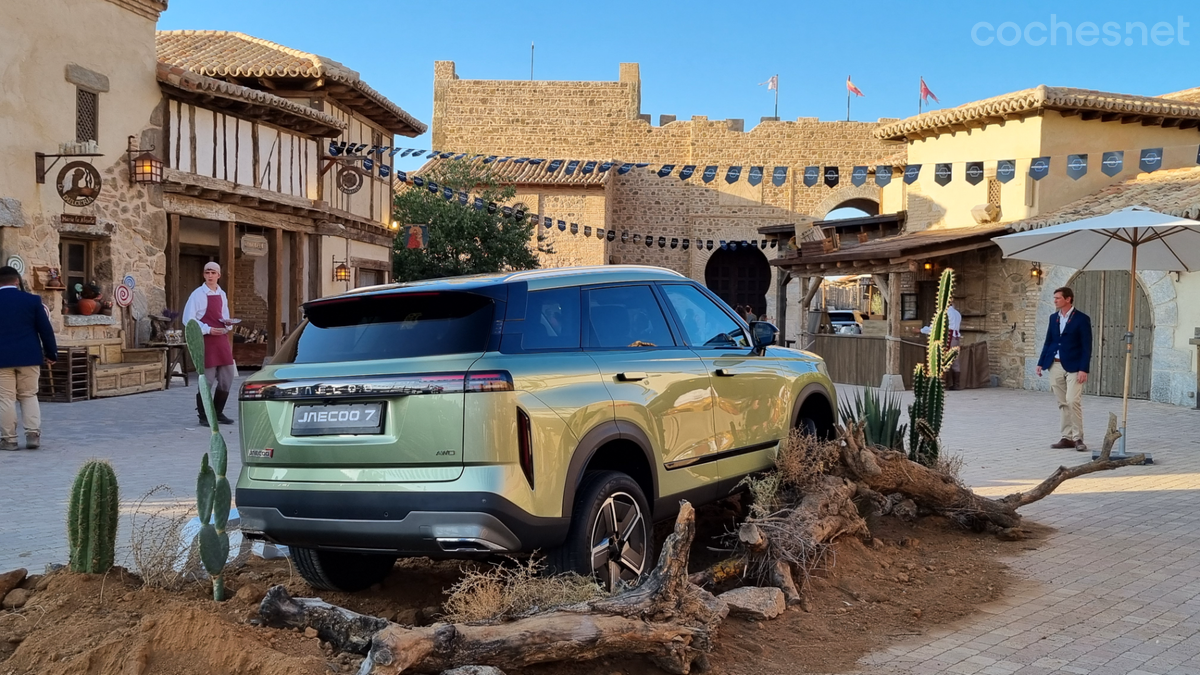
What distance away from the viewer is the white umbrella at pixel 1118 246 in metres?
9.70

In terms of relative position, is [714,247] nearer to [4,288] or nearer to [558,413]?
[4,288]

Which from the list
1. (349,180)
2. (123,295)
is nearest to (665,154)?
(349,180)

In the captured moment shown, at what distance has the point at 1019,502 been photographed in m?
6.45

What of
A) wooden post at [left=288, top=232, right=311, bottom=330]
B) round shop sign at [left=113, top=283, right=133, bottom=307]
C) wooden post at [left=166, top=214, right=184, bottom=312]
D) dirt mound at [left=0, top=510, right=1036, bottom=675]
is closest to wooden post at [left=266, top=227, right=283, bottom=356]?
wooden post at [left=288, top=232, right=311, bottom=330]

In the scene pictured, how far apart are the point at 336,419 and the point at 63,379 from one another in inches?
447

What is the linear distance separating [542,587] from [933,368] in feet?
17.3

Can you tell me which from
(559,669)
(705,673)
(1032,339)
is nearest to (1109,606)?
(705,673)

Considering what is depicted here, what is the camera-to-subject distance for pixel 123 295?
1547 cm

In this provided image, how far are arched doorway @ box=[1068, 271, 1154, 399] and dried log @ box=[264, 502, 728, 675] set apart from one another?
15661 millimetres

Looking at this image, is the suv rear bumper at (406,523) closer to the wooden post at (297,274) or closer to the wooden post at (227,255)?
the wooden post at (227,255)

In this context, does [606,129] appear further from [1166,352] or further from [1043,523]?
[1043,523]

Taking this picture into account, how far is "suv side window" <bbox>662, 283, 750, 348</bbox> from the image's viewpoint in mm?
5445

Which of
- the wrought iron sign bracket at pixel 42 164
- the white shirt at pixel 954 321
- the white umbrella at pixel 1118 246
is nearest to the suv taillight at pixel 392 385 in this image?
the white umbrella at pixel 1118 246

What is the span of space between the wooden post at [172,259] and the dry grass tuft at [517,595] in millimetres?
14633
